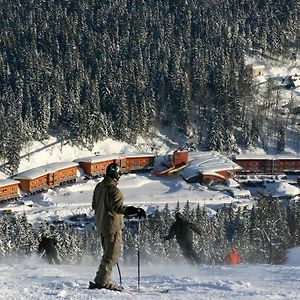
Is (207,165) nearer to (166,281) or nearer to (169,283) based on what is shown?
(166,281)

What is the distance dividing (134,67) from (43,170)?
33.9m

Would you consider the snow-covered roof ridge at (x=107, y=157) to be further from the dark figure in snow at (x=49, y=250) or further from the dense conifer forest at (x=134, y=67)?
the dark figure in snow at (x=49, y=250)

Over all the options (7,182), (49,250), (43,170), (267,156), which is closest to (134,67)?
(267,156)

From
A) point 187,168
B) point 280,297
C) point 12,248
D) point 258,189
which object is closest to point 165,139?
point 187,168


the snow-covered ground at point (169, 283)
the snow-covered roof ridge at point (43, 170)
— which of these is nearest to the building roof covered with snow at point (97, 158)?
the snow-covered roof ridge at point (43, 170)

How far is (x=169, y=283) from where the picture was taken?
834cm

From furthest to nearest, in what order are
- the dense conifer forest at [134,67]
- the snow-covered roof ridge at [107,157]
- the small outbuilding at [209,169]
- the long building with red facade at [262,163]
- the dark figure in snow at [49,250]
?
the long building with red facade at [262,163] < the dense conifer forest at [134,67] < the snow-covered roof ridge at [107,157] < the small outbuilding at [209,169] < the dark figure in snow at [49,250]

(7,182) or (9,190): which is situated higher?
(7,182)

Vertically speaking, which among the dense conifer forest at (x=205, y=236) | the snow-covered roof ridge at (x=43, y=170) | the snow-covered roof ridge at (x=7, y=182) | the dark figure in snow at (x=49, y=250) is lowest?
the dense conifer forest at (x=205, y=236)

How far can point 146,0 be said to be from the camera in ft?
406

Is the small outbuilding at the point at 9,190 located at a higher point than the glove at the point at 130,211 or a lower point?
lower

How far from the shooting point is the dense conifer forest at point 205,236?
106ft

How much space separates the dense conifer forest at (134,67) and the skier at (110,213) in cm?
5645

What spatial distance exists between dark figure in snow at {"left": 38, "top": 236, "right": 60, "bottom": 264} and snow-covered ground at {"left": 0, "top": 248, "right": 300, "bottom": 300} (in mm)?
2875
